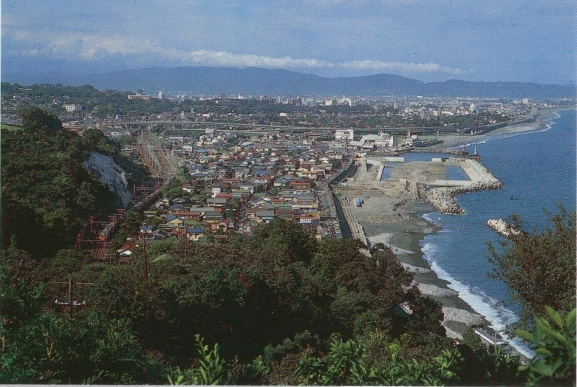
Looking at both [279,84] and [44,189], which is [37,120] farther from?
[279,84]

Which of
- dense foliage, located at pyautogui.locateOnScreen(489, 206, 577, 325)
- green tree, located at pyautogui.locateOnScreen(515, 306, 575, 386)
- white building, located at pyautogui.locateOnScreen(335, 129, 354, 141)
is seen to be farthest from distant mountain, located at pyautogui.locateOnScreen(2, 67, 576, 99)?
green tree, located at pyautogui.locateOnScreen(515, 306, 575, 386)

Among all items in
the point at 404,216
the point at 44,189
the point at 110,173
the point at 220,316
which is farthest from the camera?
the point at 404,216

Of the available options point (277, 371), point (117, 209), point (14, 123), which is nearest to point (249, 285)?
point (277, 371)

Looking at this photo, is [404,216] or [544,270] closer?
[544,270]

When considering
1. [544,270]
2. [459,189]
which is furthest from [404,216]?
[544,270]

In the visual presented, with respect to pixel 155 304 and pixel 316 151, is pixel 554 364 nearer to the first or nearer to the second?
pixel 155 304
